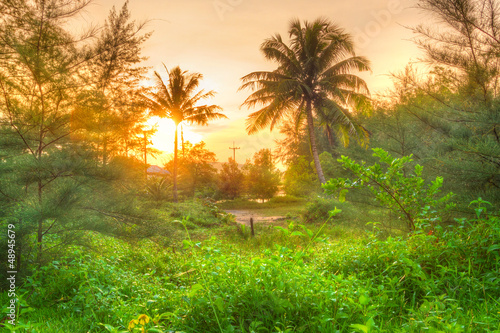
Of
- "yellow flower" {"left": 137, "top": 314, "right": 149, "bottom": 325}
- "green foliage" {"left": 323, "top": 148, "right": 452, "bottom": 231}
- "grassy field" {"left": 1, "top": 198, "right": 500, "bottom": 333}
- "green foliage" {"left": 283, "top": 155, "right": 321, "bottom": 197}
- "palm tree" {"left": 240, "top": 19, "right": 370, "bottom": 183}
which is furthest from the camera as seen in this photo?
"green foliage" {"left": 283, "top": 155, "right": 321, "bottom": 197}

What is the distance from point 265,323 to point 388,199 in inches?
110

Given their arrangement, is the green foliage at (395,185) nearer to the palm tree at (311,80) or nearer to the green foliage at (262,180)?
the palm tree at (311,80)

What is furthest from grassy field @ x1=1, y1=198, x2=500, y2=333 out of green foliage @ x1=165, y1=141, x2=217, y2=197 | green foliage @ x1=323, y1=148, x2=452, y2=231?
green foliage @ x1=165, y1=141, x2=217, y2=197

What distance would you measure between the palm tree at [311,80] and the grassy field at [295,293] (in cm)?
1270

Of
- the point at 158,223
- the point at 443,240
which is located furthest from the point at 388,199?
the point at 158,223

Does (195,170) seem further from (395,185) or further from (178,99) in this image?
(395,185)

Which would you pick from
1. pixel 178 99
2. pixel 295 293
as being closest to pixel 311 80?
pixel 178 99

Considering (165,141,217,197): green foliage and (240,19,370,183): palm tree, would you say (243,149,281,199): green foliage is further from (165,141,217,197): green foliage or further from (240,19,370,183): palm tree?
(240,19,370,183): palm tree

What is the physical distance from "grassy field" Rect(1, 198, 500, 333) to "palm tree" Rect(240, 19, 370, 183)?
12698 mm

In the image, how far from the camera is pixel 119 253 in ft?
19.3

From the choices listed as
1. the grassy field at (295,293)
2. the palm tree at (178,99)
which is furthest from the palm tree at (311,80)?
the grassy field at (295,293)

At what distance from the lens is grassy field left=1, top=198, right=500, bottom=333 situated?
2320mm

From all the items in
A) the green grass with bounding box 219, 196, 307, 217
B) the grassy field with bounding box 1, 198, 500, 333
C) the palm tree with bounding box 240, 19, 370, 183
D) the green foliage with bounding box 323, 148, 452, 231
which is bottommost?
the green grass with bounding box 219, 196, 307, 217

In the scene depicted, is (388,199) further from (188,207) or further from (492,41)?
(188,207)
